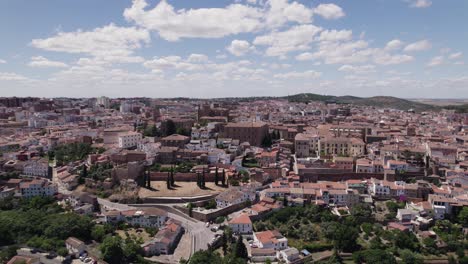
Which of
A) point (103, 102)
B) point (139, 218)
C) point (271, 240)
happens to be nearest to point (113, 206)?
point (139, 218)

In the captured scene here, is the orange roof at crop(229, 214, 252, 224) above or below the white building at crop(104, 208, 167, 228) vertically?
above

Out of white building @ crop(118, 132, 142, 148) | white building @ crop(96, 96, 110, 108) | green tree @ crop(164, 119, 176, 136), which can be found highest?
white building @ crop(96, 96, 110, 108)

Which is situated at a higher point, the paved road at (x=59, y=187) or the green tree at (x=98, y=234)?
the paved road at (x=59, y=187)

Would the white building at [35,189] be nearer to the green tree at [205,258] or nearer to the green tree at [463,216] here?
the green tree at [205,258]

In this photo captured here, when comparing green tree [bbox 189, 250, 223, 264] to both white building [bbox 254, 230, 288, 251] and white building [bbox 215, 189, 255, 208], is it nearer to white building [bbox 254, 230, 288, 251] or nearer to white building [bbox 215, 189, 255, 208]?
white building [bbox 254, 230, 288, 251]

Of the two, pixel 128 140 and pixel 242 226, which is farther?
pixel 128 140

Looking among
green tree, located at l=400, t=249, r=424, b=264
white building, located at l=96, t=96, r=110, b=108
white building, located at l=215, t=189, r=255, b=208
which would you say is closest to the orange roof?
white building, located at l=215, t=189, r=255, b=208

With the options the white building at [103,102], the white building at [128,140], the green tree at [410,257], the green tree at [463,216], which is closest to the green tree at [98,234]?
the white building at [128,140]

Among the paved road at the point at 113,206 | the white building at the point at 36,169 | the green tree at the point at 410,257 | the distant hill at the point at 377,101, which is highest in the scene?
the distant hill at the point at 377,101

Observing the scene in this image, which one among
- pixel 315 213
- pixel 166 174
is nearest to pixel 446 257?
pixel 315 213

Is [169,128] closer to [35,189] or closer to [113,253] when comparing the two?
[35,189]

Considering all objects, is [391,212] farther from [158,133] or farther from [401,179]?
[158,133]
